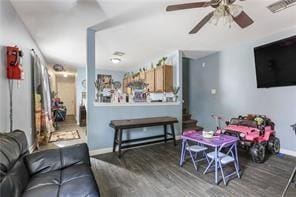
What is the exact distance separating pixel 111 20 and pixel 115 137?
2.26m

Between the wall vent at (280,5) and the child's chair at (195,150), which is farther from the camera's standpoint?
the child's chair at (195,150)

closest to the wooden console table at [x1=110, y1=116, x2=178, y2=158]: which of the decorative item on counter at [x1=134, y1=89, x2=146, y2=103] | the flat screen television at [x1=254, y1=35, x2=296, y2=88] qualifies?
the decorative item on counter at [x1=134, y1=89, x2=146, y2=103]

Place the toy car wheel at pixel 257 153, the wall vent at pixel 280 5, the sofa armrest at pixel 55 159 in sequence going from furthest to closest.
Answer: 1. the toy car wheel at pixel 257 153
2. the wall vent at pixel 280 5
3. the sofa armrest at pixel 55 159

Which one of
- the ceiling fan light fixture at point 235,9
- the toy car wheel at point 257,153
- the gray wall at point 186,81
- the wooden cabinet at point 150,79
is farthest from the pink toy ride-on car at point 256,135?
→ the wooden cabinet at point 150,79

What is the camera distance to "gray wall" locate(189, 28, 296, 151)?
3.57 meters

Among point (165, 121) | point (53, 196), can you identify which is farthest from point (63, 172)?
point (165, 121)

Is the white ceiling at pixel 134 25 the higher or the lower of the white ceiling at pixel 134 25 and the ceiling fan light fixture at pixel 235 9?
the higher

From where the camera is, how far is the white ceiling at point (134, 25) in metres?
2.63

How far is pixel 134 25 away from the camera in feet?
11.1

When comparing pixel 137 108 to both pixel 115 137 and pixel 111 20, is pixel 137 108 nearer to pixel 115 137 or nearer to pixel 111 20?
pixel 115 137

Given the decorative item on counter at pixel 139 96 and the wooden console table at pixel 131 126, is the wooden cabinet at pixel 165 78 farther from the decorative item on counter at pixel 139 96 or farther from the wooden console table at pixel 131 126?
the wooden console table at pixel 131 126

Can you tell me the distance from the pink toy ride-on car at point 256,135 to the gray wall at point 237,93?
258 millimetres

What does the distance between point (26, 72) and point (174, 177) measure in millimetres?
3328

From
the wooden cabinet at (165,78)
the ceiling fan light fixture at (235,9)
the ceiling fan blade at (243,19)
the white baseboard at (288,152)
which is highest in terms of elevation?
the ceiling fan light fixture at (235,9)
